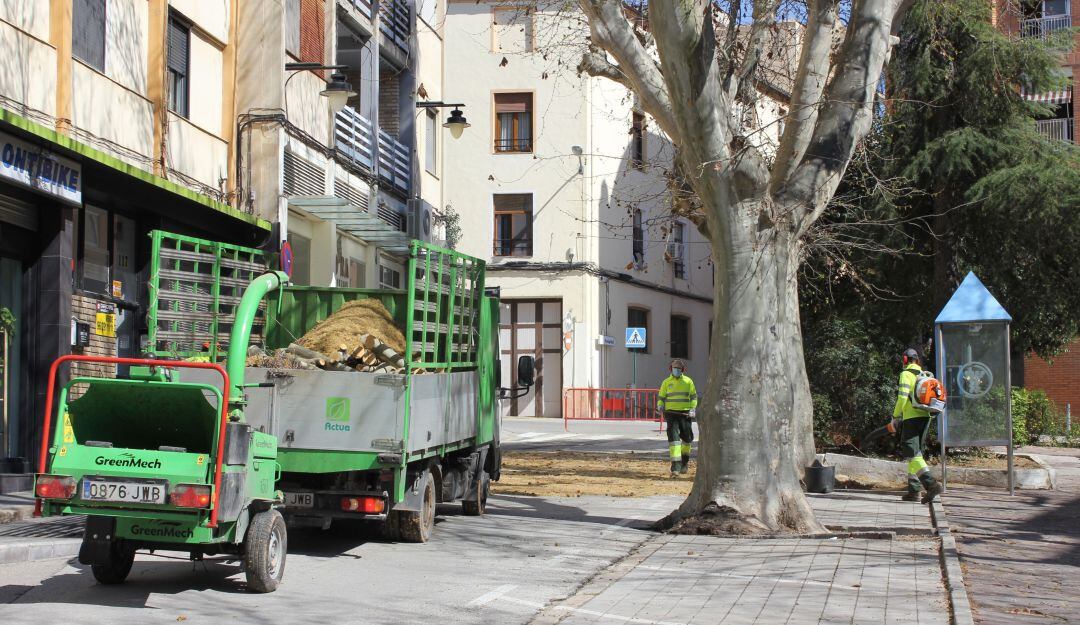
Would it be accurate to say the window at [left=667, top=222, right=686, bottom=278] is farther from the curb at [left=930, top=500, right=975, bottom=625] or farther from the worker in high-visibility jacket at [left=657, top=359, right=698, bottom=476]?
the curb at [left=930, top=500, right=975, bottom=625]

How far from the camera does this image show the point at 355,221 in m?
23.1

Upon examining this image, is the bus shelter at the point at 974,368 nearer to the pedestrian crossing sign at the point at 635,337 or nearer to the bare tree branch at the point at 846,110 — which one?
the bare tree branch at the point at 846,110

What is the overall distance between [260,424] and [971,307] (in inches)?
423

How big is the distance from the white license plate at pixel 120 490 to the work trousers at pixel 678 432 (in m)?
11.5

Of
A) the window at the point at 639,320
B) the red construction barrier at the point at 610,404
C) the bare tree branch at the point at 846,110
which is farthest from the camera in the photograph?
the window at the point at 639,320

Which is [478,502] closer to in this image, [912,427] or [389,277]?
[912,427]

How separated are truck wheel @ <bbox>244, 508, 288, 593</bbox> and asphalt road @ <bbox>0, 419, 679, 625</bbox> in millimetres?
107

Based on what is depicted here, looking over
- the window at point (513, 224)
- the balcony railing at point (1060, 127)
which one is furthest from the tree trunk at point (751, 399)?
the balcony railing at point (1060, 127)

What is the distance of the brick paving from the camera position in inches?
321

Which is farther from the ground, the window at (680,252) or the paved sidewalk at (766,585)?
the window at (680,252)

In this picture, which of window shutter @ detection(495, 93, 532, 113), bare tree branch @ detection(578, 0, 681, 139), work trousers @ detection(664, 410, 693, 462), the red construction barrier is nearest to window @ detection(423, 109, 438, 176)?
the red construction barrier

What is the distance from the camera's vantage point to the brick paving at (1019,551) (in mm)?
8156

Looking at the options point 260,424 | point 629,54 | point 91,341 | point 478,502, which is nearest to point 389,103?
point 91,341

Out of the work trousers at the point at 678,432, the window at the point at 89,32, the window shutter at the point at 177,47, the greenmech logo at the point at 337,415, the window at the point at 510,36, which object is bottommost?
the work trousers at the point at 678,432
